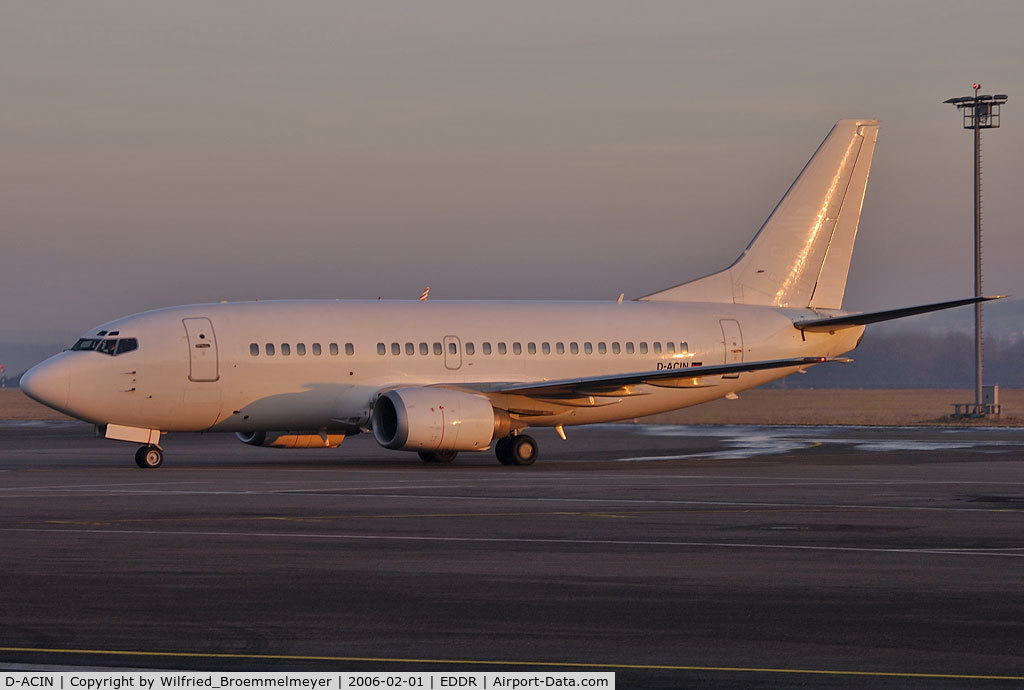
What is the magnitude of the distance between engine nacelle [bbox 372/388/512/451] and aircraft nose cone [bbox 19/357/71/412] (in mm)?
7082

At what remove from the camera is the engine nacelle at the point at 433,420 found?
113ft

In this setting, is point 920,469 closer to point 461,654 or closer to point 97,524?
point 97,524

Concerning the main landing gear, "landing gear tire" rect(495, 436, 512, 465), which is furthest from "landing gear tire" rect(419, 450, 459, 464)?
the main landing gear

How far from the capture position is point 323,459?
39.8 meters

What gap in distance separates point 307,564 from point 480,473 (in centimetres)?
1701

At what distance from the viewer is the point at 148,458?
34531mm

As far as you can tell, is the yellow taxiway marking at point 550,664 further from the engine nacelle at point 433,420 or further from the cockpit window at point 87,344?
the cockpit window at point 87,344

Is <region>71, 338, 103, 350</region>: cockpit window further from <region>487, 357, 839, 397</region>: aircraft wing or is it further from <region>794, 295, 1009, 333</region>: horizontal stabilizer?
<region>794, 295, 1009, 333</region>: horizontal stabilizer

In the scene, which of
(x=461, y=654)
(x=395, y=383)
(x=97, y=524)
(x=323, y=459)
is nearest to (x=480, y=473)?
(x=395, y=383)

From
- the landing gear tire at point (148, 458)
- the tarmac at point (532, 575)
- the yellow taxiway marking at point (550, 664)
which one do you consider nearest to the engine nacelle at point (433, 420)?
the tarmac at point (532, 575)

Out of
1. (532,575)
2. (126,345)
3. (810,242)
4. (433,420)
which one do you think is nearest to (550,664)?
(532,575)

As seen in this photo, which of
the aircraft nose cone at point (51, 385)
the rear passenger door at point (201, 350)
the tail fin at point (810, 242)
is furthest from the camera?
the tail fin at point (810, 242)

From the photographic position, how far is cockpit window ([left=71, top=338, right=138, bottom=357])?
3481cm

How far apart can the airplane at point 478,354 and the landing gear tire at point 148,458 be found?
7cm
